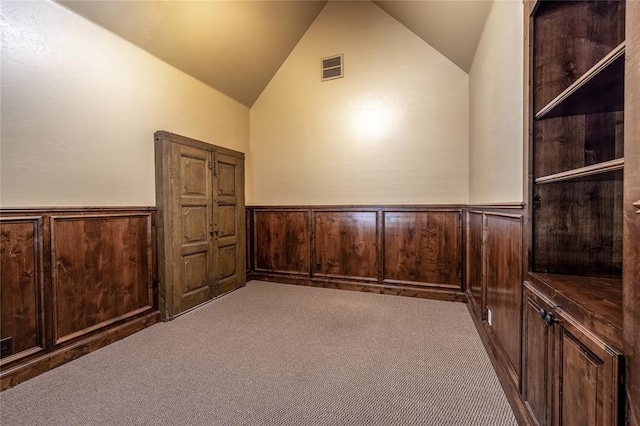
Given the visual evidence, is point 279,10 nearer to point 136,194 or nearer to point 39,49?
→ point 39,49

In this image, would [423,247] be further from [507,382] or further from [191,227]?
[191,227]

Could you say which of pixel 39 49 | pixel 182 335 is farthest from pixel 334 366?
pixel 39 49

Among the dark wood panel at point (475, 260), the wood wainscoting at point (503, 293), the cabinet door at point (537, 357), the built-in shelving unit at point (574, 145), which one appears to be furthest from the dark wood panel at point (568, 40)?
the dark wood panel at point (475, 260)

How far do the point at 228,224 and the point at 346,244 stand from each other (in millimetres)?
1550

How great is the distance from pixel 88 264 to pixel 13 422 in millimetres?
1080

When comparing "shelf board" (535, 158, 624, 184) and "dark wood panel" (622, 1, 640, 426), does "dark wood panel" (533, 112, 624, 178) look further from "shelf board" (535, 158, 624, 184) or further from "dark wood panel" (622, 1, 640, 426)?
"dark wood panel" (622, 1, 640, 426)

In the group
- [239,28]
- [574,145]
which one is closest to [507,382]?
[574,145]

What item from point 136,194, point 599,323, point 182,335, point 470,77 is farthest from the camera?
point 470,77

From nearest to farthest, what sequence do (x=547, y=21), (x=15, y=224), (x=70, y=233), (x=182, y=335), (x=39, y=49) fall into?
(x=547, y=21), (x=15, y=224), (x=39, y=49), (x=70, y=233), (x=182, y=335)

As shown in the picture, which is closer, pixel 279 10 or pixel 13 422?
pixel 13 422

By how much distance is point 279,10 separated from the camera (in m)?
3.40

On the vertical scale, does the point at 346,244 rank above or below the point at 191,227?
below

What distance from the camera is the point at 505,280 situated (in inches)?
71.4

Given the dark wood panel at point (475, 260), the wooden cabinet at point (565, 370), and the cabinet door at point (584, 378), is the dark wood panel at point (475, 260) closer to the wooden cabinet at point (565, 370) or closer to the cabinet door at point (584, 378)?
the wooden cabinet at point (565, 370)
